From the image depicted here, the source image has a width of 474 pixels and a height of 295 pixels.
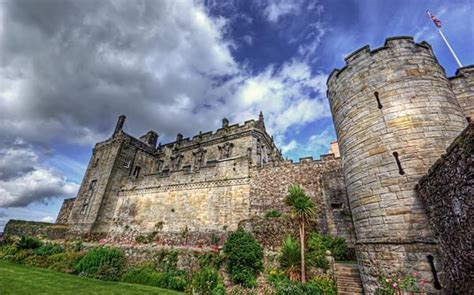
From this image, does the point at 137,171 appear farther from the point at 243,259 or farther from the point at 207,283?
the point at 243,259

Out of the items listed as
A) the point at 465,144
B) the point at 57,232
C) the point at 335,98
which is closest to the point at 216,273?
the point at 335,98

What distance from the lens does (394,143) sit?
→ 251 inches

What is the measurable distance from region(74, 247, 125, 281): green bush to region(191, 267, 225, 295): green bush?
252 inches

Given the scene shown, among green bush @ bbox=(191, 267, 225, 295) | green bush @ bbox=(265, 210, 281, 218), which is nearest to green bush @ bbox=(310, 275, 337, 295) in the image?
green bush @ bbox=(191, 267, 225, 295)

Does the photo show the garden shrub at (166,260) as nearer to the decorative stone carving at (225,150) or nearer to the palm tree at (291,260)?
the palm tree at (291,260)

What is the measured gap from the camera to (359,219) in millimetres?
6848

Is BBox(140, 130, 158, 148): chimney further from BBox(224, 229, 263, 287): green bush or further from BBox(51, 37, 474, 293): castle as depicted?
BBox(224, 229, 263, 287): green bush

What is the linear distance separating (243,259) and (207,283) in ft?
7.09

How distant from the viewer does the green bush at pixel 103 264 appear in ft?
43.5

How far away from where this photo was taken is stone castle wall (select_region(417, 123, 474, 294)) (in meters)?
3.66

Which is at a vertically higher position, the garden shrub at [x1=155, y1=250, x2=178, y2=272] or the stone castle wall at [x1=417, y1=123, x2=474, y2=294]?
the stone castle wall at [x1=417, y1=123, x2=474, y2=294]

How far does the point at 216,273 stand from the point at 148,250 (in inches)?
261

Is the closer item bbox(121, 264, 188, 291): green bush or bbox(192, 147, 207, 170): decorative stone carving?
bbox(121, 264, 188, 291): green bush

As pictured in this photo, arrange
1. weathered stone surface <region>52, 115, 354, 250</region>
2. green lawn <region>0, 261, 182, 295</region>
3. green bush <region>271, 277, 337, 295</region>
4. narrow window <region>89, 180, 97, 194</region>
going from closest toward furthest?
green bush <region>271, 277, 337, 295</region>
green lawn <region>0, 261, 182, 295</region>
weathered stone surface <region>52, 115, 354, 250</region>
narrow window <region>89, 180, 97, 194</region>
